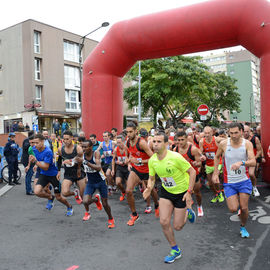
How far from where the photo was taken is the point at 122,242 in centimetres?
495

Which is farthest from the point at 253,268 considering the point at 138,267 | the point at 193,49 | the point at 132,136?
the point at 193,49

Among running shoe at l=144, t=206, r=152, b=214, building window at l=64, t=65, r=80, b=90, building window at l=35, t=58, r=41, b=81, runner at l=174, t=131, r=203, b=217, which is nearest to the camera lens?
runner at l=174, t=131, r=203, b=217

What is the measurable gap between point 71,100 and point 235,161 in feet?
108

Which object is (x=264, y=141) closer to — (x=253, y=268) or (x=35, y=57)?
(x=253, y=268)

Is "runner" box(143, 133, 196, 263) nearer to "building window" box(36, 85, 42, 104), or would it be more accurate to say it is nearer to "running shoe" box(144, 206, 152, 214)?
"running shoe" box(144, 206, 152, 214)

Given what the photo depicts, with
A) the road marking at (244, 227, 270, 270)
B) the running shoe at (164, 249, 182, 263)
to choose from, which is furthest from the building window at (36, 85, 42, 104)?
the running shoe at (164, 249, 182, 263)

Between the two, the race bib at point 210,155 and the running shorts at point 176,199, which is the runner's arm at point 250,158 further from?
the race bib at point 210,155

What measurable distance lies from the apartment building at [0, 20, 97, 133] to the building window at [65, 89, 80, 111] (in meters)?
0.16

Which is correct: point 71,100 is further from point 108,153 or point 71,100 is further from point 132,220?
point 132,220

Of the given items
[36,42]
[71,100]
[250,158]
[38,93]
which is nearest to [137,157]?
[250,158]

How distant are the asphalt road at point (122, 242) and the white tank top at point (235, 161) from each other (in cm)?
100

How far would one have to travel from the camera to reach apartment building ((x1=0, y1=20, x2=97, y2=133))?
3167 centimetres

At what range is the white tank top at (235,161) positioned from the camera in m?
5.09

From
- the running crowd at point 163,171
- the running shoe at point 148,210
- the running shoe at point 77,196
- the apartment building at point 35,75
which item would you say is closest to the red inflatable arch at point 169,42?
the running crowd at point 163,171
